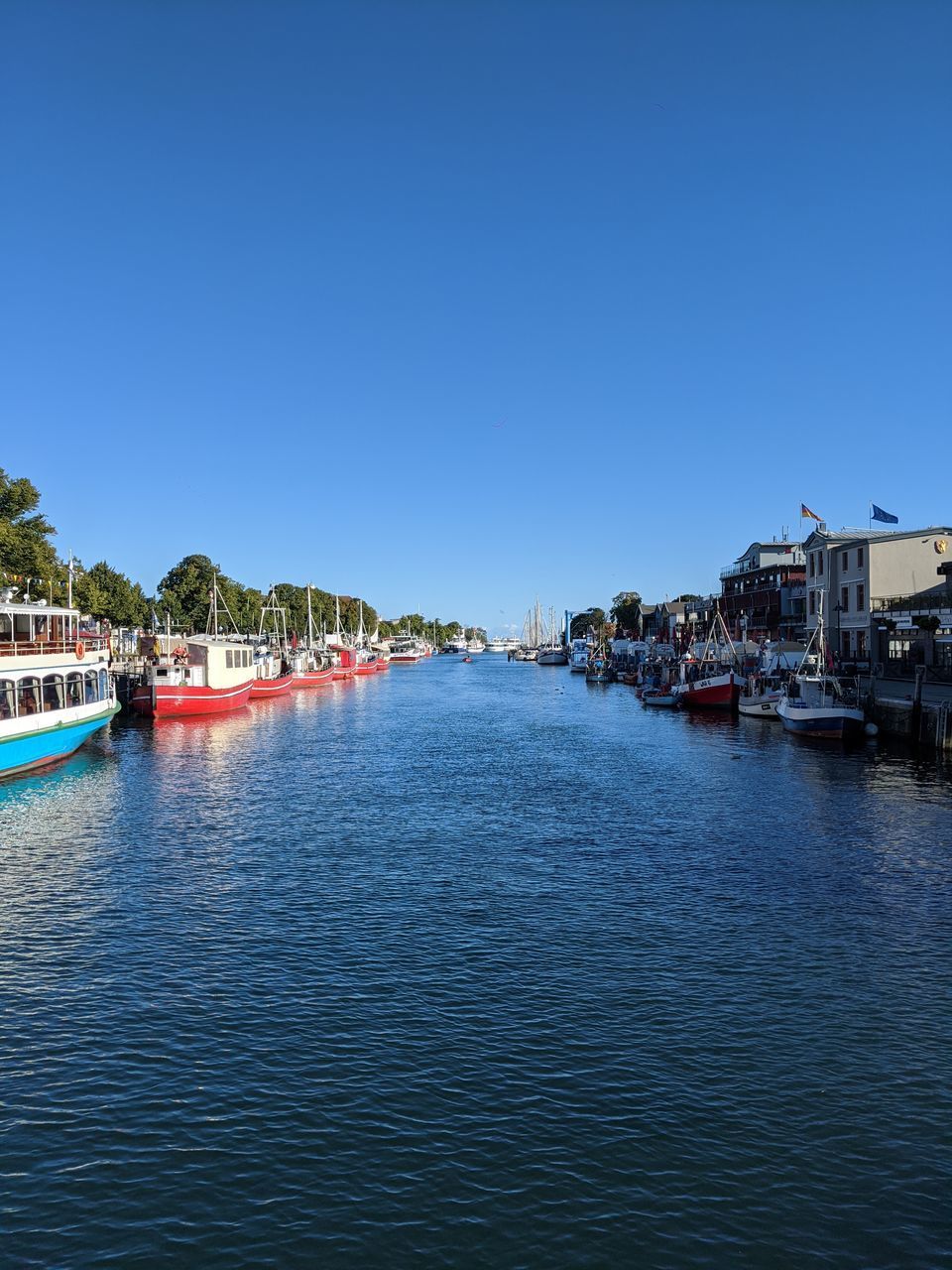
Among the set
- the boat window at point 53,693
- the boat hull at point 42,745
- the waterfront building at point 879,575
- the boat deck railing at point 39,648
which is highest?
the waterfront building at point 879,575

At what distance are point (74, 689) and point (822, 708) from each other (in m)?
50.8

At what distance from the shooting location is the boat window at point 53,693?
53.3 m

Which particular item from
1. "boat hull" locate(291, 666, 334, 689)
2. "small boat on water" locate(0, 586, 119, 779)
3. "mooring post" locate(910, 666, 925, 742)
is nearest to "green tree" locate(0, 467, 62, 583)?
"small boat on water" locate(0, 586, 119, 779)

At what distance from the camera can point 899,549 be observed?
280 feet

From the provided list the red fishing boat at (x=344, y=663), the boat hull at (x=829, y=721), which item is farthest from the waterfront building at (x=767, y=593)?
the red fishing boat at (x=344, y=663)

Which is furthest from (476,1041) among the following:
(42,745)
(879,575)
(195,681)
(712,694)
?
(712,694)

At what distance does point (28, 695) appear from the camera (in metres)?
51.3

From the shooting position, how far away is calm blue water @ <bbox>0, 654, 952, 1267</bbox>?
503 inches

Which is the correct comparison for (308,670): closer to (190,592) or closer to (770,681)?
(190,592)

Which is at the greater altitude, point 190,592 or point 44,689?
point 190,592

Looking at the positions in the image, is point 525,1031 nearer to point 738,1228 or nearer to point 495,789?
point 738,1228

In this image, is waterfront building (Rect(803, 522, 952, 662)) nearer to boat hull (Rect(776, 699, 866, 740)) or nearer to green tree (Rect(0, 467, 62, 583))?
boat hull (Rect(776, 699, 866, 740))

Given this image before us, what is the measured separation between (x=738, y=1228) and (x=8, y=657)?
46.1 m

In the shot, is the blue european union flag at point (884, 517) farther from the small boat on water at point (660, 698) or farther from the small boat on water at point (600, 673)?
the small boat on water at point (600, 673)
